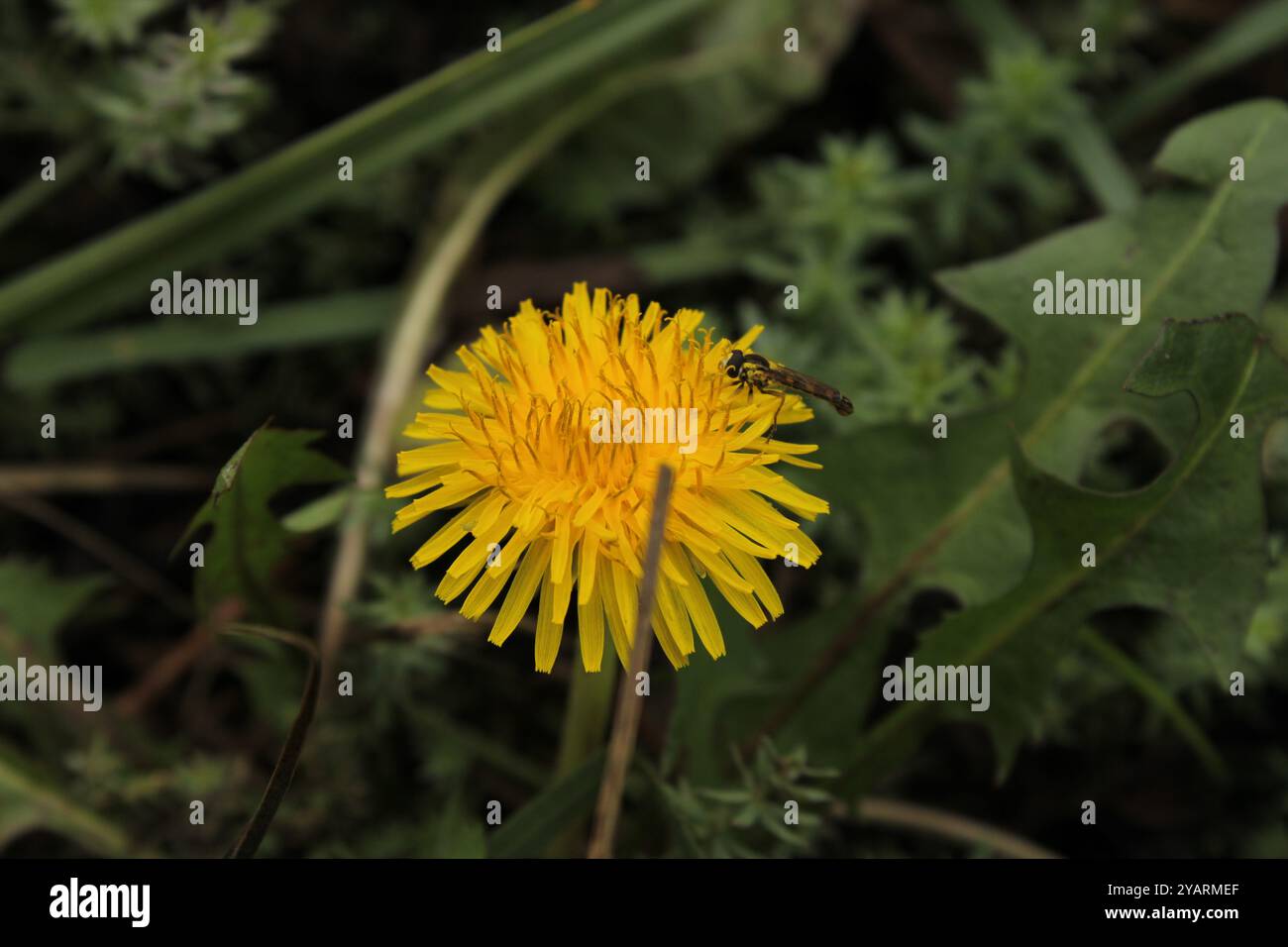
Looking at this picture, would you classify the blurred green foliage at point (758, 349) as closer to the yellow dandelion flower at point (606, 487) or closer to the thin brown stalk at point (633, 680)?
the thin brown stalk at point (633, 680)

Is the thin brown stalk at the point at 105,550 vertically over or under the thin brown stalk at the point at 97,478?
under

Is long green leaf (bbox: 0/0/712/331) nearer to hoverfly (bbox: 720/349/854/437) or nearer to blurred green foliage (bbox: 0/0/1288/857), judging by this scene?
blurred green foliage (bbox: 0/0/1288/857)

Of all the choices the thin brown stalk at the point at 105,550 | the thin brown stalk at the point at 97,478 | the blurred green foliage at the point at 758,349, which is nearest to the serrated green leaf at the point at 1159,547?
the blurred green foliage at the point at 758,349

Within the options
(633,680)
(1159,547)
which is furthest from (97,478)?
(1159,547)

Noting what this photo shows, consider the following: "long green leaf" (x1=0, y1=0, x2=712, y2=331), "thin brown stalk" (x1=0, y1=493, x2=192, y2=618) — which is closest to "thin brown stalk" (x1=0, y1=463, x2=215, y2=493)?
"thin brown stalk" (x1=0, y1=493, x2=192, y2=618)

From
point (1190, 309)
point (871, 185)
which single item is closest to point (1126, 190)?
point (871, 185)

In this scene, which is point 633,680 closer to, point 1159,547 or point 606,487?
point 606,487

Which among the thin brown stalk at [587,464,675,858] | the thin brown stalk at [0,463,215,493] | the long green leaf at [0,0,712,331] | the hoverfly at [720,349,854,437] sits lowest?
the thin brown stalk at [587,464,675,858]
